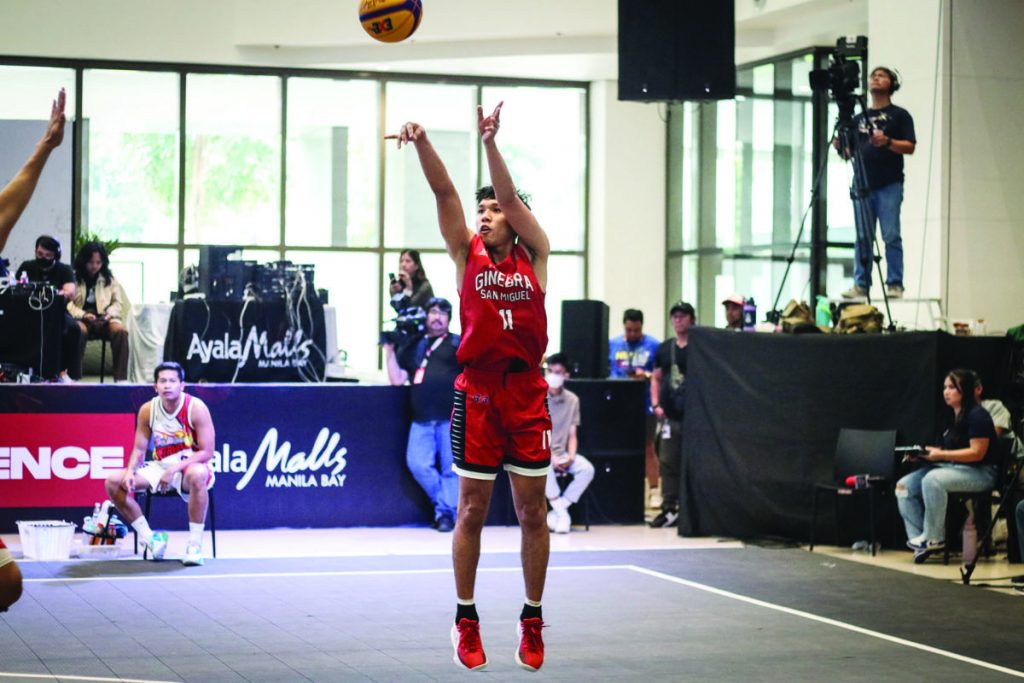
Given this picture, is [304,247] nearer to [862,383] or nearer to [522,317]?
[862,383]

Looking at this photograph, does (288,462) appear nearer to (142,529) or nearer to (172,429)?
(172,429)

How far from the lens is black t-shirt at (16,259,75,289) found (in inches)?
513

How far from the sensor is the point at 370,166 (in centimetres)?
2103

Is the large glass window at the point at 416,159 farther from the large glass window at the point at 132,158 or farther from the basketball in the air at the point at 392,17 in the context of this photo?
the basketball in the air at the point at 392,17

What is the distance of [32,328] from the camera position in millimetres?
12312

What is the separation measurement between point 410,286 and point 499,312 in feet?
23.9

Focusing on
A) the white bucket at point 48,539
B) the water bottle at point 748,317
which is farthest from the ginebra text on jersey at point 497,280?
the water bottle at point 748,317

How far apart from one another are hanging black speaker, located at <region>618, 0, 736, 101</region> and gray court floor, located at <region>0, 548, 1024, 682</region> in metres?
4.54

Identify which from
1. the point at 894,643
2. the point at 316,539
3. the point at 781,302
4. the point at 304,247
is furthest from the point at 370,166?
the point at 894,643

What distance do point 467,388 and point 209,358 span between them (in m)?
7.17

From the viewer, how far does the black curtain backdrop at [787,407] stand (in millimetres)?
11516

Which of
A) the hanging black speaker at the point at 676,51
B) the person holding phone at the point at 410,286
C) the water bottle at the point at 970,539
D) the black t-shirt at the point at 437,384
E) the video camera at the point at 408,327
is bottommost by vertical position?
the water bottle at the point at 970,539

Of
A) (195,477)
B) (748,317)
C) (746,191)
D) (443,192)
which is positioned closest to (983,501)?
(748,317)

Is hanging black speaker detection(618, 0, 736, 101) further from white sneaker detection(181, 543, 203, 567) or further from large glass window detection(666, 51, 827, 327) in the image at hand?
white sneaker detection(181, 543, 203, 567)
